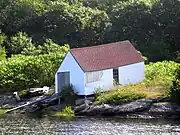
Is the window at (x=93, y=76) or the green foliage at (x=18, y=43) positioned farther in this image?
the green foliage at (x=18, y=43)

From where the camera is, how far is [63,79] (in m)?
46.7

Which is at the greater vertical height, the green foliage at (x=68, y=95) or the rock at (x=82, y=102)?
the green foliage at (x=68, y=95)

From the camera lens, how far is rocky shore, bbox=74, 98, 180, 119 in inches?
1575

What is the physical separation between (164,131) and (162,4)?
3505cm

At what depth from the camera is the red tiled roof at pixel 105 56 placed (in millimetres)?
46062

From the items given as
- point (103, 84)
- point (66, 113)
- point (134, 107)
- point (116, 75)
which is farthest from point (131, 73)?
point (66, 113)

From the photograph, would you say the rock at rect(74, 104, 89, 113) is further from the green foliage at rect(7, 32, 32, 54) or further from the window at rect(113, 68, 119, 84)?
the green foliage at rect(7, 32, 32, 54)

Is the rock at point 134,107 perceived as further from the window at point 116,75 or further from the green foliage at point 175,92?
the window at point 116,75

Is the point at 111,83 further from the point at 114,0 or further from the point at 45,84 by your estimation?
the point at 114,0

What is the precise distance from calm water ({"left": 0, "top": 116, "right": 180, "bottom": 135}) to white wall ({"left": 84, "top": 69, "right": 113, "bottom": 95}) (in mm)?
5666

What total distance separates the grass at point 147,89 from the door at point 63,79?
3.11 m

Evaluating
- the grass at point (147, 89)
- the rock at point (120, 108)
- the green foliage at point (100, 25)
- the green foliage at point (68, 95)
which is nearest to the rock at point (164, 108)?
the rock at point (120, 108)

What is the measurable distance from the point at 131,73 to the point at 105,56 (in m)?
2.84

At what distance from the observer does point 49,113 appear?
43.4 m
